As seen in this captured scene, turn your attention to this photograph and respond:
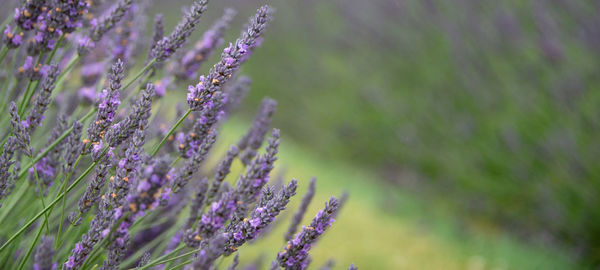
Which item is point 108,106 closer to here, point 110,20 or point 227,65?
point 227,65

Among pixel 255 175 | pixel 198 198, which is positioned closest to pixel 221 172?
pixel 198 198

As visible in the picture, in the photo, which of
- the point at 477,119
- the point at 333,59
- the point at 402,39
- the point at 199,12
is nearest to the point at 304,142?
the point at 333,59

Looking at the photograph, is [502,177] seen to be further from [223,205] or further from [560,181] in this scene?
[223,205]

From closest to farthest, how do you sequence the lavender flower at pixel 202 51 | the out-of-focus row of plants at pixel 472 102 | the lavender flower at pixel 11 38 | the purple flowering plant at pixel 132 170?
1. the purple flowering plant at pixel 132 170
2. the lavender flower at pixel 11 38
3. the lavender flower at pixel 202 51
4. the out-of-focus row of plants at pixel 472 102

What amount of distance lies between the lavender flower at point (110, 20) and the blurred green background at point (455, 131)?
1930 millimetres

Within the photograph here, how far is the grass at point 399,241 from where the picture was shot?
318 centimetres

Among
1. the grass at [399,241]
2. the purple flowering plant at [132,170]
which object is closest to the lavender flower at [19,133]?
the purple flowering plant at [132,170]

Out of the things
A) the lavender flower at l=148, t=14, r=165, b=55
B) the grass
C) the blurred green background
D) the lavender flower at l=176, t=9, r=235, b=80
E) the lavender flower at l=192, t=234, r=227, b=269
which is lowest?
the lavender flower at l=192, t=234, r=227, b=269

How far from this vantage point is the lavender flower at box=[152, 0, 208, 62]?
95 cm

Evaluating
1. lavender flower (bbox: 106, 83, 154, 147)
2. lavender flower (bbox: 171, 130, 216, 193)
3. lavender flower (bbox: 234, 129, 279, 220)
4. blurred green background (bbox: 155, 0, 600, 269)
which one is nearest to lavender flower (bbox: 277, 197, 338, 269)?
lavender flower (bbox: 234, 129, 279, 220)

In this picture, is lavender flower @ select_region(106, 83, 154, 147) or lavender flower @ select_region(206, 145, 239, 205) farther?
lavender flower @ select_region(206, 145, 239, 205)

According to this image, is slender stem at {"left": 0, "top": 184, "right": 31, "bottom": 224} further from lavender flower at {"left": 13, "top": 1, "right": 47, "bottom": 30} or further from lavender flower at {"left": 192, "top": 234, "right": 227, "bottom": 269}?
lavender flower at {"left": 192, "top": 234, "right": 227, "bottom": 269}

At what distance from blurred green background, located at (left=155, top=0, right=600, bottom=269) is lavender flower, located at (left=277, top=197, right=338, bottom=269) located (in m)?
1.99

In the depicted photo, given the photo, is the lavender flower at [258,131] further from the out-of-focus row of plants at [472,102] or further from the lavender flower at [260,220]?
the out-of-focus row of plants at [472,102]
